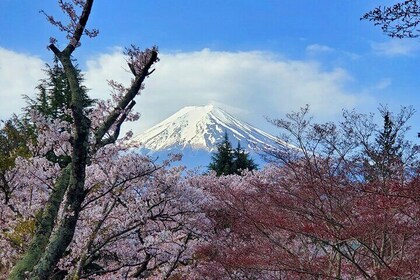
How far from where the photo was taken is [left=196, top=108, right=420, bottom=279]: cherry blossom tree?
16.5 feet

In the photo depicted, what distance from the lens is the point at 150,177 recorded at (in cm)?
778

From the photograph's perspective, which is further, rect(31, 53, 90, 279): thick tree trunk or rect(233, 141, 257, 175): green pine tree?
rect(233, 141, 257, 175): green pine tree

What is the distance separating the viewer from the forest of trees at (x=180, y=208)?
4.05 m

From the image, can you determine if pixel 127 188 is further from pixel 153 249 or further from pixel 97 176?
pixel 153 249

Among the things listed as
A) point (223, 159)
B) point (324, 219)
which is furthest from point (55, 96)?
point (324, 219)

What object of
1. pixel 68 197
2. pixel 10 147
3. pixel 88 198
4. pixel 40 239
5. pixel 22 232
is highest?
pixel 10 147

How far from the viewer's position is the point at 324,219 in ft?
18.7

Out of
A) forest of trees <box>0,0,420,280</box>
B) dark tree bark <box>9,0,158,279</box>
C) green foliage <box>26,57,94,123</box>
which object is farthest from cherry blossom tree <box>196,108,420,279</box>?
green foliage <box>26,57,94,123</box>

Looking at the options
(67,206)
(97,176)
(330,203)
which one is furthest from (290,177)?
(67,206)

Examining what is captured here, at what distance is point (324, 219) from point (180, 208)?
10.9 ft

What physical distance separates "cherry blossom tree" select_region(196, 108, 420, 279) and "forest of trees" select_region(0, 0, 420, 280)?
26mm

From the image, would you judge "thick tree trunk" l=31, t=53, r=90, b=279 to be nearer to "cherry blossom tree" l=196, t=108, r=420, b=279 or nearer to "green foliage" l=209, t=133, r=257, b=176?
"cherry blossom tree" l=196, t=108, r=420, b=279

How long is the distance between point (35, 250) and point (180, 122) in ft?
485

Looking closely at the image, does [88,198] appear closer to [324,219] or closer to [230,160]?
[324,219]
